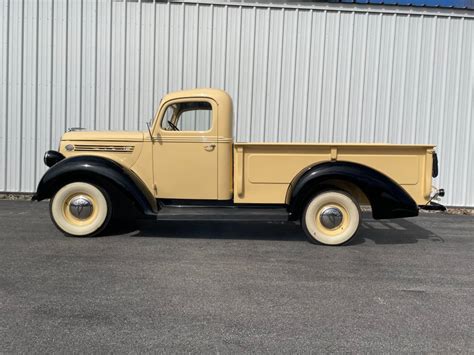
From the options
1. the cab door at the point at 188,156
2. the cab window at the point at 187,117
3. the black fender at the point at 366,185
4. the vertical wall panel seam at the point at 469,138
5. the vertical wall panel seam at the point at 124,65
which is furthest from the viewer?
the vertical wall panel seam at the point at 469,138

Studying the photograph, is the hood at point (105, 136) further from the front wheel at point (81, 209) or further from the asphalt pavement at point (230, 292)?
the asphalt pavement at point (230, 292)

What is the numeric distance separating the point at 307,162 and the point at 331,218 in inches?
30.7

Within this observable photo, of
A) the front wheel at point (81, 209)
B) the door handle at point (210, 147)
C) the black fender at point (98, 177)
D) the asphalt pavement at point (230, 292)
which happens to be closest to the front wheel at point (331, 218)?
the asphalt pavement at point (230, 292)

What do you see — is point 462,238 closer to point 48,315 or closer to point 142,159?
point 142,159

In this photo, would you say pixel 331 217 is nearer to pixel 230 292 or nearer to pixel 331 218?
pixel 331 218

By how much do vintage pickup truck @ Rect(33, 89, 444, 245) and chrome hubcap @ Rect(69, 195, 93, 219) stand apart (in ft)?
0.04

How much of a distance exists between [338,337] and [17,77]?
8.50m

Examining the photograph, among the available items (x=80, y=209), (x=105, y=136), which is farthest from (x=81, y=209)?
(x=105, y=136)

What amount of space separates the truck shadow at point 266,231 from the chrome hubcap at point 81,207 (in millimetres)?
566

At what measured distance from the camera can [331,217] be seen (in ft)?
19.7

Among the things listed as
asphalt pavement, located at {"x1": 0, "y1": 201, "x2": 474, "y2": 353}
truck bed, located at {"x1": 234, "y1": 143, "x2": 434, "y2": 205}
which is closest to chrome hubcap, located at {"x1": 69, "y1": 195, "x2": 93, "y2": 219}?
asphalt pavement, located at {"x1": 0, "y1": 201, "x2": 474, "y2": 353}

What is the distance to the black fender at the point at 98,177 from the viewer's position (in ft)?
19.5

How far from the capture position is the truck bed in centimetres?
597

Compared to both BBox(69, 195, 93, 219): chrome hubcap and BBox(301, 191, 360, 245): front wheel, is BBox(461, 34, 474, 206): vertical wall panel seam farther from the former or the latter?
BBox(69, 195, 93, 219): chrome hubcap
